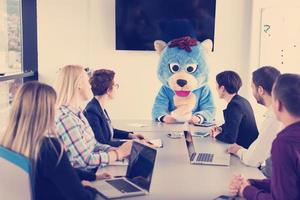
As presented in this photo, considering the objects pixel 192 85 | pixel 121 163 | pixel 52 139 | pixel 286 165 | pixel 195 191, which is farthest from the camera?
pixel 192 85

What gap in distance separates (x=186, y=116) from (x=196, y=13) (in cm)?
145

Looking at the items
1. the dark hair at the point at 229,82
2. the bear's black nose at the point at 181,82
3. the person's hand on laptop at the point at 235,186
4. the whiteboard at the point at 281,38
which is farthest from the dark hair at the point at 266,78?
the whiteboard at the point at 281,38

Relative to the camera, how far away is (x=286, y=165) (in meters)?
1.71

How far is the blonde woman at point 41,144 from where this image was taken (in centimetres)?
181

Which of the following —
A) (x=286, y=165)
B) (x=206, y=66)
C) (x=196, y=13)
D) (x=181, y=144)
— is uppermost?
(x=196, y=13)

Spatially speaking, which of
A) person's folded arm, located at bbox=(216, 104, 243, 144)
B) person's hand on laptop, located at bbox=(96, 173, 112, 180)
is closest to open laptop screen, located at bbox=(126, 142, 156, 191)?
person's hand on laptop, located at bbox=(96, 173, 112, 180)

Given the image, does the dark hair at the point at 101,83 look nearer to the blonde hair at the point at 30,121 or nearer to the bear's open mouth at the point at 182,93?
the bear's open mouth at the point at 182,93

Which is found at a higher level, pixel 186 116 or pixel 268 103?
pixel 268 103

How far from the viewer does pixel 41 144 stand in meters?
1.82

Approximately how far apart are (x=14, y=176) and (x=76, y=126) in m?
0.61

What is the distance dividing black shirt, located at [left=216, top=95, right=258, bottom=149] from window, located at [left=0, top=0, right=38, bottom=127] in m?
2.17

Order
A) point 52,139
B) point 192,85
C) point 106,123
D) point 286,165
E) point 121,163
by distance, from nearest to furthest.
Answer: point 286,165 < point 52,139 < point 121,163 < point 106,123 < point 192,85

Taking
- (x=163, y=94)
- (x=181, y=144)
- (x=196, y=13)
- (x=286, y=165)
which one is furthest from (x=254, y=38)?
(x=286, y=165)

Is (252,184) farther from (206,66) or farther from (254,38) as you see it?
(254,38)
